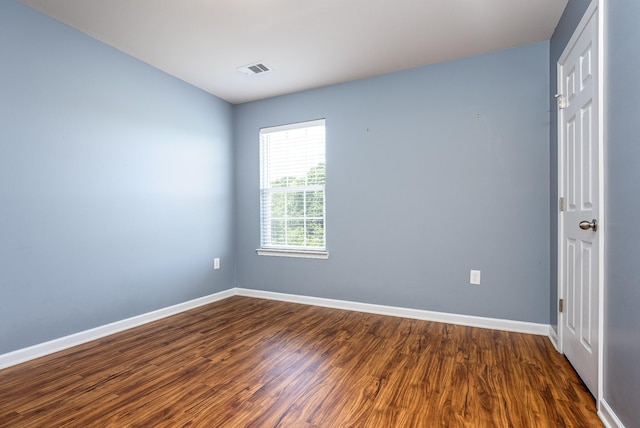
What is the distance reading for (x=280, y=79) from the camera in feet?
11.0

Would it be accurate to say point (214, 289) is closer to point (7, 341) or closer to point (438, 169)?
point (7, 341)

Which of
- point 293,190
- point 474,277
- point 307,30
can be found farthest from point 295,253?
point 307,30

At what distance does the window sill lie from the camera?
356 cm

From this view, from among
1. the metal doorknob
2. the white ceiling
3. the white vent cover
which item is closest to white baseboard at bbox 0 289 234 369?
the white ceiling

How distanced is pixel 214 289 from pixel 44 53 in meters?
2.68

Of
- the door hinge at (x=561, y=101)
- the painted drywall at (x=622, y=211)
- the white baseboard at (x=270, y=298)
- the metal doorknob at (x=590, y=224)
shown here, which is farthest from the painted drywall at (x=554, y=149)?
the painted drywall at (x=622, y=211)

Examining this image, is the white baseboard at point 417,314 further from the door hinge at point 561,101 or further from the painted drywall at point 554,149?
the door hinge at point 561,101

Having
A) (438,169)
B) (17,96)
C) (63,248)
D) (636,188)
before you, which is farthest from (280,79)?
(636,188)

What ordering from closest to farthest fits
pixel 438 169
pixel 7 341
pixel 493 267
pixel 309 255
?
Answer: 1. pixel 7 341
2. pixel 493 267
3. pixel 438 169
4. pixel 309 255

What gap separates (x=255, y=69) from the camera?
3.14 metres

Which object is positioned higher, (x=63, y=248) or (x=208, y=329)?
(x=63, y=248)

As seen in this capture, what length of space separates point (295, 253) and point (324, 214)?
0.59 meters

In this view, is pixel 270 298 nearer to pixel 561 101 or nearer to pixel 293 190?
pixel 293 190

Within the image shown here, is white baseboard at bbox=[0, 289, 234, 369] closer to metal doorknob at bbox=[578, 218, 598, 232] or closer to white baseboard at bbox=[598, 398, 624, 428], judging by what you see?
white baseboard at bbox=[598, 398, 624, 428]
